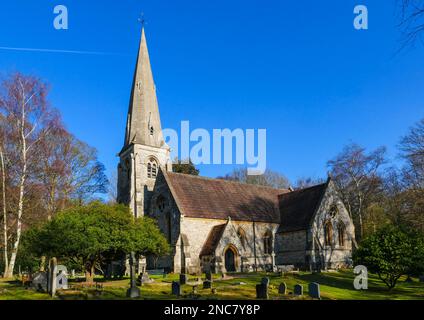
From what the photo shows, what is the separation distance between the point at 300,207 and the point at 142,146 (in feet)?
58.3

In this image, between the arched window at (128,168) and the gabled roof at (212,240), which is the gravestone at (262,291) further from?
the arched window at (128,168)

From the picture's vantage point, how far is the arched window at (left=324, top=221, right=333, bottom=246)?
35.0 meters

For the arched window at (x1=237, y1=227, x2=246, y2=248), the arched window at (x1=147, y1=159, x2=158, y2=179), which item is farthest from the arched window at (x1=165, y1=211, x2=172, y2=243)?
the arched window at (x1=147, y1=159, x2=158, y2=179)

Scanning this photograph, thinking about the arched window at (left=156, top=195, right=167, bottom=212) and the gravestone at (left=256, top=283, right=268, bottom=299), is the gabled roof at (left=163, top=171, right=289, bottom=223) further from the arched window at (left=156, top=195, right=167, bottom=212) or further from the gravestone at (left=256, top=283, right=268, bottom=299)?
the gravestone at (left=256, top=283, right=268, bottom=299)

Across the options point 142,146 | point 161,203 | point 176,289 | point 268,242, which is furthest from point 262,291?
point 142,146

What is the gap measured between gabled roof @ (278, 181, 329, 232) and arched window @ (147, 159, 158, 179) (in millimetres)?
14006

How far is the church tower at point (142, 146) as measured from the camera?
39.8m

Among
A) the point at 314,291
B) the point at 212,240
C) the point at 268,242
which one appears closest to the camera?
the point at 314,291

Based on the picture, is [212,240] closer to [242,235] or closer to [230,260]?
[230,260]

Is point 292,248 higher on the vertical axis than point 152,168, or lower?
lower

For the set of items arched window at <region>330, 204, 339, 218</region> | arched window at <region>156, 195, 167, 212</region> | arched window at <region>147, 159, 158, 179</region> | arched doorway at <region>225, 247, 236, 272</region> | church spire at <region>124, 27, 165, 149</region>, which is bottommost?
arched doorway at <region>225, 247, 236, 272</region>

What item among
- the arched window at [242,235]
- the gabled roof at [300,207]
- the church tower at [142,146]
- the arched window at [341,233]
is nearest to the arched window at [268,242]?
the gabled roof at [300,207]

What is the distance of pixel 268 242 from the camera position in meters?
36.4

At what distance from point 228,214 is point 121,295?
18027mm
